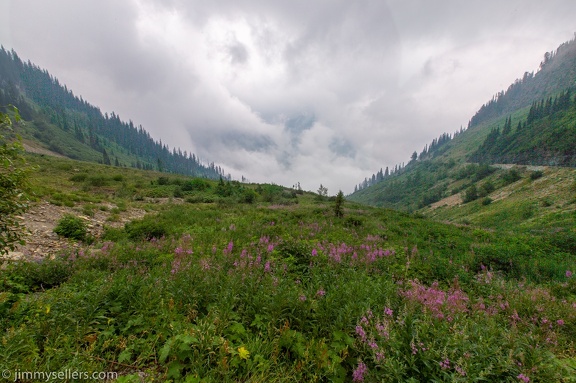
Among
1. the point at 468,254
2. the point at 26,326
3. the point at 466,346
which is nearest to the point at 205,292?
the point at 26,326

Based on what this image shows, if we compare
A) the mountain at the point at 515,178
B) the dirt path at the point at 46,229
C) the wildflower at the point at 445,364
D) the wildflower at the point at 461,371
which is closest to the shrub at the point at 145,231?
the dirt path at the point at 46,229

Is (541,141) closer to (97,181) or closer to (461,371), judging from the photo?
(461,371)

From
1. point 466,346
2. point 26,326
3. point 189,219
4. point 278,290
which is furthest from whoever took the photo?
point 189,219

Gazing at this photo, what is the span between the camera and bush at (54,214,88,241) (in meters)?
7.95

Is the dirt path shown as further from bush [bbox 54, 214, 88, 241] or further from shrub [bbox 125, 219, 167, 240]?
shrub [bbox 125, 219, 167, 240]

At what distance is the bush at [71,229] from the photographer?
313 inches

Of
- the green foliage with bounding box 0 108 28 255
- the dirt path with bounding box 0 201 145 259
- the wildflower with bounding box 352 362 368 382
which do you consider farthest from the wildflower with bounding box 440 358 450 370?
the dirt path with bounding box 0 201 145 259

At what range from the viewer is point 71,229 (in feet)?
26.6

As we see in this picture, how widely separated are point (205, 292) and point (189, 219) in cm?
921

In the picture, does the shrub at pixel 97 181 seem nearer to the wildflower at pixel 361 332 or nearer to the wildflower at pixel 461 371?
the wildflower at pixel 361 332

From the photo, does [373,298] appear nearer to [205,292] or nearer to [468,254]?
[205,292]

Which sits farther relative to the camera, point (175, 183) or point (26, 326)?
point (175, 183)

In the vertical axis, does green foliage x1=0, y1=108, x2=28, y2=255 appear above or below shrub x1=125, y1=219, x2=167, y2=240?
above

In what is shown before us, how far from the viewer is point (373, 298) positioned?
409 cm
